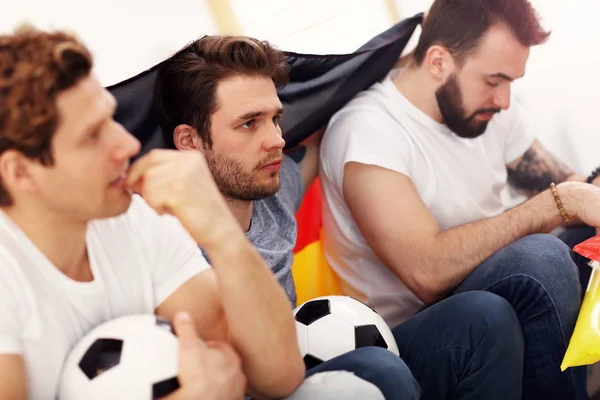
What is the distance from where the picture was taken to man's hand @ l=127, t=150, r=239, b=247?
89 cm

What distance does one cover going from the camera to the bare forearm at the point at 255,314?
0.91 metres

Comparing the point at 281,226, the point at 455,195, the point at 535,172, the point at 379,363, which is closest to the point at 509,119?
the point at 535,172

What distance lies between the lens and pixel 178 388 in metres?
0.85

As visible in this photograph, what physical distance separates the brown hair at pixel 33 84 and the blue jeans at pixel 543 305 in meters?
0.94

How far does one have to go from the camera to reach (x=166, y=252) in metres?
1.02

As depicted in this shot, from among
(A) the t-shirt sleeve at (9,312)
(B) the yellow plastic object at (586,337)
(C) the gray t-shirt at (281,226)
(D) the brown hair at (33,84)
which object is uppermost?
(D) the brown hair at (33,84)

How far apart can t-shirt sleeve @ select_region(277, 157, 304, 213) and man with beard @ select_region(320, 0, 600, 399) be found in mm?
95

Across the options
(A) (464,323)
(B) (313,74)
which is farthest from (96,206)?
(B) (313,74)

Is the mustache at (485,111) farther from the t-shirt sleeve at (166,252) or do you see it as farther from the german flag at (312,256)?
the t-shirt sleeve at (166,252)

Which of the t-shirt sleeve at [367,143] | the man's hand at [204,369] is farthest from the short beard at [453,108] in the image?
the man's hand at [204,369]

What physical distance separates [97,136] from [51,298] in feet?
0.75

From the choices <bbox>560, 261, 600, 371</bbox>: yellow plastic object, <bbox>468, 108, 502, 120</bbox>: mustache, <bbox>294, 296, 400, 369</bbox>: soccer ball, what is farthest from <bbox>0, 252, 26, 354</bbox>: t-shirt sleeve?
<bbox>468, 108, 502, 120</bbox>: mustache

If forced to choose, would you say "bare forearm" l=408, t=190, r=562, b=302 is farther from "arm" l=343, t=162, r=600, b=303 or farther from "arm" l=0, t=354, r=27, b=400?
"arm" l=0, t=354, r=27, b=400

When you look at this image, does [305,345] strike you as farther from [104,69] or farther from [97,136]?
[104,69]
